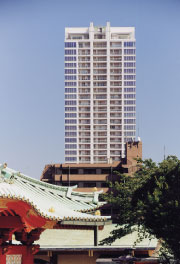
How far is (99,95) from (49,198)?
5559 inches

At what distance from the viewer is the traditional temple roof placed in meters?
17.4

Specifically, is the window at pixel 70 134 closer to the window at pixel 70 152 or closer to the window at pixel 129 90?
the window at pixel 70 152

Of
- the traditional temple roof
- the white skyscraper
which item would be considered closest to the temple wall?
the traditional temple roof

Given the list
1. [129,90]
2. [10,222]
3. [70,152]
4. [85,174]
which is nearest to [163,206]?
[10,222]

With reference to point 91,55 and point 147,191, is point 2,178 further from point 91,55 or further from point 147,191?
point 91,55

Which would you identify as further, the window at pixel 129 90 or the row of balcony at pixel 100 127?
the window at pixel 129 90

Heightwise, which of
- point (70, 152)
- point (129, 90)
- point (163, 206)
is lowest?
point (70, 152)

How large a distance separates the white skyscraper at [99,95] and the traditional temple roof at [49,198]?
444ft

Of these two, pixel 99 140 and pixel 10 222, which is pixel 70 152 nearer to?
pixel 99 140

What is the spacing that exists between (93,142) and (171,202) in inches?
5380

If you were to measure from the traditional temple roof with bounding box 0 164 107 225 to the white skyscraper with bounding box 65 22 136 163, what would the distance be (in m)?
135

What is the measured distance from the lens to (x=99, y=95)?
16338cm

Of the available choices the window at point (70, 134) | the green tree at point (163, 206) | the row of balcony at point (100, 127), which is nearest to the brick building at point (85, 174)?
the window at point (70, 134)

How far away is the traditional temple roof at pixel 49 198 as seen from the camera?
17406 mm
